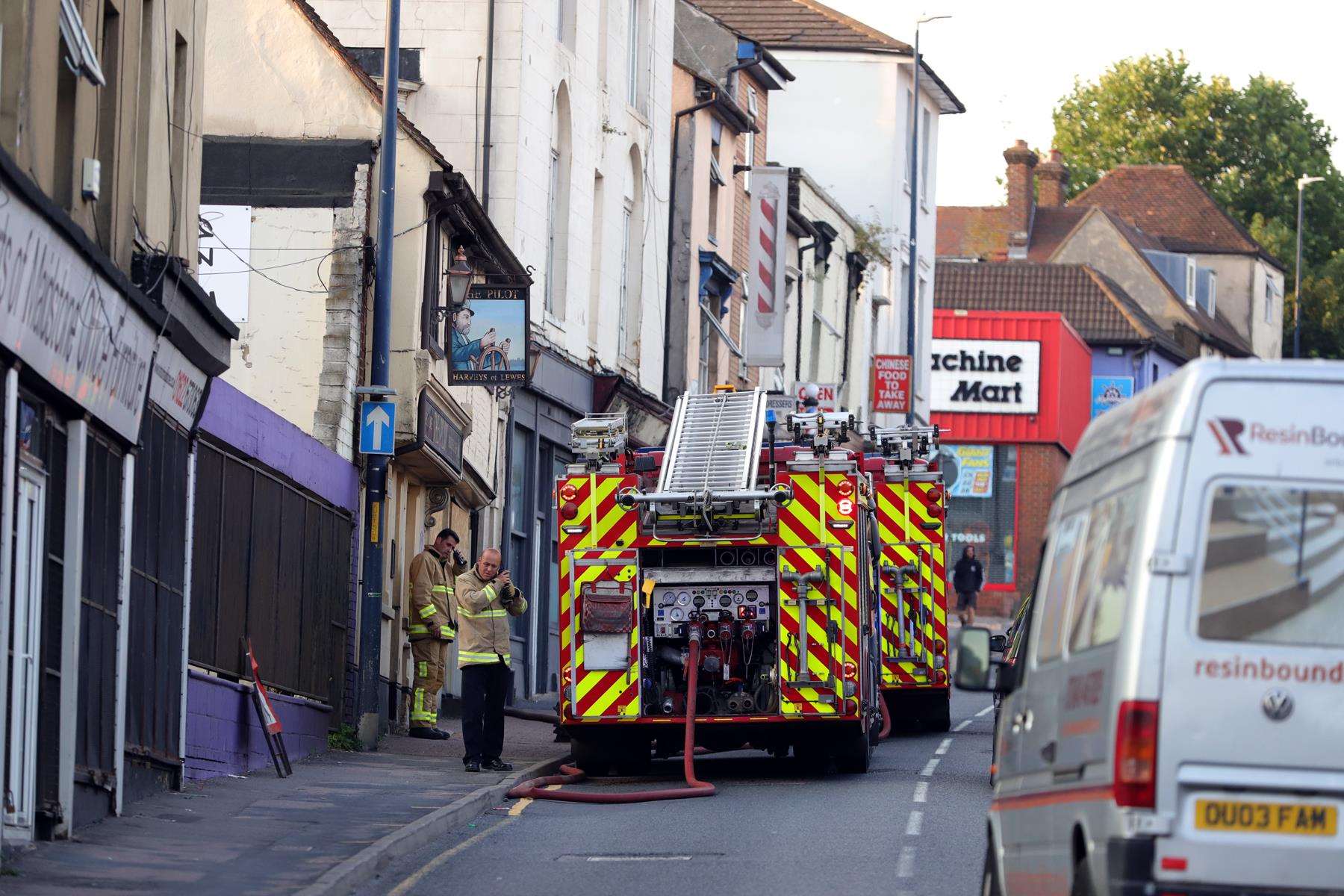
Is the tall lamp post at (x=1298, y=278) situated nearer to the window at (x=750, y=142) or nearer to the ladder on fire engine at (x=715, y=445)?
the window at (x=750, y=142)

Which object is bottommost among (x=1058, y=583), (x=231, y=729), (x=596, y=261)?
(x=231, y=729)

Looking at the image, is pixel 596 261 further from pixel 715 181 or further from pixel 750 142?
pixel 750 142

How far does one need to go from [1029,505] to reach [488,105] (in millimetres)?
31212

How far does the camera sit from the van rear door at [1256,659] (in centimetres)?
709

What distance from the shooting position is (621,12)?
32844 mm

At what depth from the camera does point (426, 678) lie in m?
22.9

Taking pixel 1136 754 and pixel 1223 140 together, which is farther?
pixel 1223 140

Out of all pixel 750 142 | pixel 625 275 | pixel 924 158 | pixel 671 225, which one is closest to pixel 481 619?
pixel 625 275

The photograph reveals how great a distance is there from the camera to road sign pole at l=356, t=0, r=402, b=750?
19.9 metres

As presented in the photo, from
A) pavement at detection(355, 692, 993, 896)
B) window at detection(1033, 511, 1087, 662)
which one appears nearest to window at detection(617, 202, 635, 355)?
pavement at detection(355, 692, 993, 896)

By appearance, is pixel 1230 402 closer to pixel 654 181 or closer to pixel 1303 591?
pixel 1303 591

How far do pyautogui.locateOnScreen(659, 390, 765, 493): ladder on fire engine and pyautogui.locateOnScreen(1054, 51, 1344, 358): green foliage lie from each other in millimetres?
68309

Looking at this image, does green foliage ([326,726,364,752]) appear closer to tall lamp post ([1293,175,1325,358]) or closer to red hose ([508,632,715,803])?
red hose ([508,632,715,803])

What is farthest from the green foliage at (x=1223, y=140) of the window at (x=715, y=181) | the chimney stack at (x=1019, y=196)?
the window at (x=715, y=181)
